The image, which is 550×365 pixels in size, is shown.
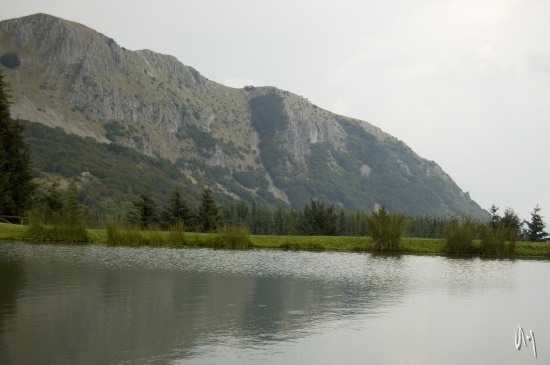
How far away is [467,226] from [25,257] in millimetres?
31930

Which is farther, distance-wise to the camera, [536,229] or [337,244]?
[536,229]

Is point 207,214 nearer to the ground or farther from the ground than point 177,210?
nearer to the ground

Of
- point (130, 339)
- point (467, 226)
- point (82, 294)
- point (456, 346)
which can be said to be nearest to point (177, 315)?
point (130, 339)

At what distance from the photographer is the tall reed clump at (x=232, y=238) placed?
4188 centimetres

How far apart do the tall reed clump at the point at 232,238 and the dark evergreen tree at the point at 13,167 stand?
1872 cm

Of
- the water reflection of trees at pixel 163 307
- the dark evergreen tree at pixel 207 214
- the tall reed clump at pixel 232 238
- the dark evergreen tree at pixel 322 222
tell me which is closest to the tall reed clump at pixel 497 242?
the water reflection of trees at pixel 163 307

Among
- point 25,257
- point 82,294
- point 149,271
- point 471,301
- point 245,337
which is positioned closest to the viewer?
point 245,337

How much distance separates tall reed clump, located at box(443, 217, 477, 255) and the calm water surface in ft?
41.6

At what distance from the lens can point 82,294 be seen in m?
18.3

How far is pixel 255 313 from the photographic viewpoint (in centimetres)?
1647

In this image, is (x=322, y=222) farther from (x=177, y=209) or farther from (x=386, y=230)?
(x=386, y=230)

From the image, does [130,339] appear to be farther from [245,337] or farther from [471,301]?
[471,301]

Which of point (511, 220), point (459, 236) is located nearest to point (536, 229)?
point (511, 220)

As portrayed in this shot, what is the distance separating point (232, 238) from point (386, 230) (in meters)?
12.4
